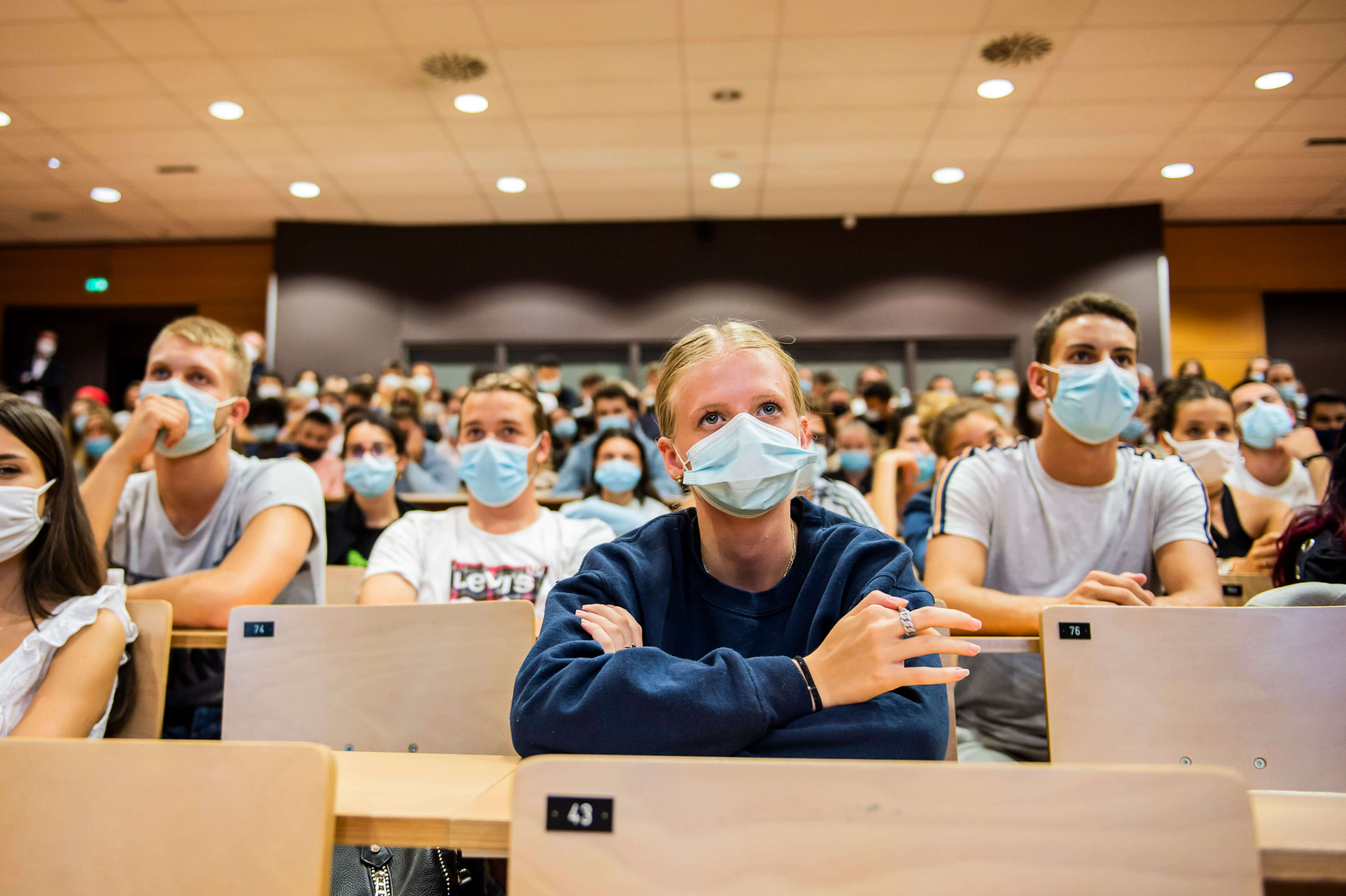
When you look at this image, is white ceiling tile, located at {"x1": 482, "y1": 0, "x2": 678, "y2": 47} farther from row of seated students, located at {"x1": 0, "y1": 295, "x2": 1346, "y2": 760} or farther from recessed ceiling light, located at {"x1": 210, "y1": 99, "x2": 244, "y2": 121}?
row of seated students, located at {"x1": 0, "y1": 295, "x2": 1346, "y2": 760}

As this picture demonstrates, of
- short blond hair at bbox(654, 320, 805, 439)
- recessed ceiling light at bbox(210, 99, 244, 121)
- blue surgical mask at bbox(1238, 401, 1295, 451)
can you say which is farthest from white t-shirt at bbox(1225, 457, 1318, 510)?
recessed ceiling light at bbox(210, 99, 244, 121)

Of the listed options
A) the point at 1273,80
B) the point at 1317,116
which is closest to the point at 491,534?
the point at 1273,80

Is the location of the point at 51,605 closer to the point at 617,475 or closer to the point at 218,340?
the point at 218,340

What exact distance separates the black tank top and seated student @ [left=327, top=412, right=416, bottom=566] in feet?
10.0

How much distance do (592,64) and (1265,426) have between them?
14.2ft

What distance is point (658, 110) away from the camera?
6113mm

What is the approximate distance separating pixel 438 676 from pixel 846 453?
3148 millimetres

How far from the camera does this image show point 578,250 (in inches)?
343

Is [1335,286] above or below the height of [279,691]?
above

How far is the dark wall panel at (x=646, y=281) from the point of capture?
8.41 metres

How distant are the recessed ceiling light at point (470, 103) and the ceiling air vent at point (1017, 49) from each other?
11.1ft

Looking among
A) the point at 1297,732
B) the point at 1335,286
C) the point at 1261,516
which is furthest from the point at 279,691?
the point at 1335,286

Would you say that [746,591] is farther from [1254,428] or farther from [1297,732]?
[1254,428]

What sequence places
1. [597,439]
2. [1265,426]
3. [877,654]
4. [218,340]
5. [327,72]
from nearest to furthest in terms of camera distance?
1. [877,654]
2. [218,340]
3. [1265,426]
4. [597,439]
5. [327,72]
